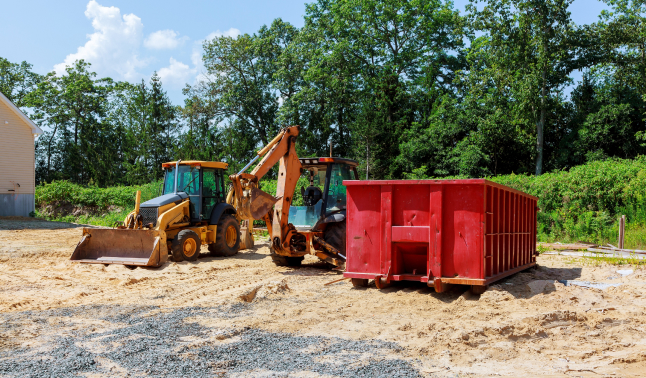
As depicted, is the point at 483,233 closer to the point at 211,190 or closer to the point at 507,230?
the point at 507,230

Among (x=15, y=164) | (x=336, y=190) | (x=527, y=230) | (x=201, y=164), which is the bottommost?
(x=527, y=230)

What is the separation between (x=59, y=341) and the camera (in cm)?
568

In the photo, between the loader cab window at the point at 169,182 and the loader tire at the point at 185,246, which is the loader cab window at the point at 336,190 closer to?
the loader tire at the point at 185,246

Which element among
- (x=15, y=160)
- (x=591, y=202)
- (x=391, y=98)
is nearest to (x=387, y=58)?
(x=391, y=98)

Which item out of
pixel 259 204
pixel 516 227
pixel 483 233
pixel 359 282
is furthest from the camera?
pixel 259 204

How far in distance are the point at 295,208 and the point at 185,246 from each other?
307 cm

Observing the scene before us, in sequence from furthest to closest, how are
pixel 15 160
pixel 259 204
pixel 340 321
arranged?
1. pixel 15 160
2. pixel 259 204
3. pixel 340 321

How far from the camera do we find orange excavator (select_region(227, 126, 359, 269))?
10.3 meters

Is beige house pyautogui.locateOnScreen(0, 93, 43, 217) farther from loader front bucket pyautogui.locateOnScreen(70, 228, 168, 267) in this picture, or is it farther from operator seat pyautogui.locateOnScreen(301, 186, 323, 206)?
operator seat pyautogui.locateOnScreen(301, 186, 323, 206)

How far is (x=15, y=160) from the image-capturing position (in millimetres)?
26422

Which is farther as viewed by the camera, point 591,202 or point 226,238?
point 591,202

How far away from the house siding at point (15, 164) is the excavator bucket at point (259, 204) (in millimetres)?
21580

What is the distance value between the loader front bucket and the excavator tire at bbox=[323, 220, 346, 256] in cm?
376

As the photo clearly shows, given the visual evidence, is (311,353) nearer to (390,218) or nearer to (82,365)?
(82,365)
